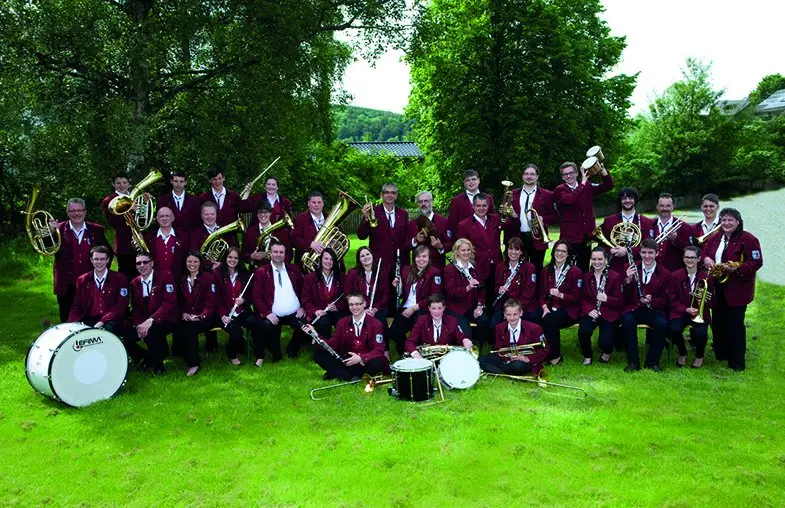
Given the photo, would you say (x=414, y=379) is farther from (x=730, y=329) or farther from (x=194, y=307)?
(x=730, y=329)

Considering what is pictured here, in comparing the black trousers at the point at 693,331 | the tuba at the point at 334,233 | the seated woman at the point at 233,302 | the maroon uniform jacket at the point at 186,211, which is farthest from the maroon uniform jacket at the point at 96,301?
the black trousers at the point at 693,331

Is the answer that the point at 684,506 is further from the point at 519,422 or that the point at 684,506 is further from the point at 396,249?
the point at 396,249

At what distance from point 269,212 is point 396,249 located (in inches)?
68.2

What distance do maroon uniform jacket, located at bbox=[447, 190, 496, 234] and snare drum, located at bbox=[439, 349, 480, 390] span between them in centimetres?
264

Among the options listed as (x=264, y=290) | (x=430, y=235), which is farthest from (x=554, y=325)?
(x=264, y=290)

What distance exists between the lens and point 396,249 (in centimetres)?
851

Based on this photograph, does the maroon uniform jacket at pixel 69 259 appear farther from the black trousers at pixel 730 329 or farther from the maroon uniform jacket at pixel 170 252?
the black trousers at pixel 730 329

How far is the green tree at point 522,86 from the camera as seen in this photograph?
22.7 metres

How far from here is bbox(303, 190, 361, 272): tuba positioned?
7.88m

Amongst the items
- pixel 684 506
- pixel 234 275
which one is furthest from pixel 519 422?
pixel 234 275

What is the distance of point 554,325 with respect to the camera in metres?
7.46

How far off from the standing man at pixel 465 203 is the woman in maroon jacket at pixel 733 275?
274 cm

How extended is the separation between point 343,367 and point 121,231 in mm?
3523

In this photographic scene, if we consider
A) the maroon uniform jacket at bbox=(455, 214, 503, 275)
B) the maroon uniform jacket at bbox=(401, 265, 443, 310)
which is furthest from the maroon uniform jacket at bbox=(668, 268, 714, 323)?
the maroon uniform jacket at bbox=(401, 265, 443, 310)
